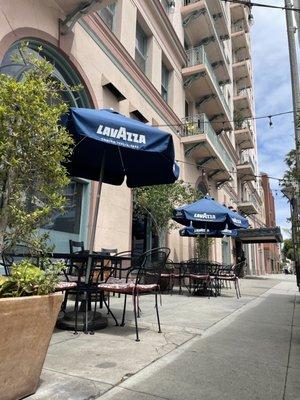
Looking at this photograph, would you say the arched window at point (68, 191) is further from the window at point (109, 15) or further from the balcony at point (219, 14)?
the balcony at point (219, 14)

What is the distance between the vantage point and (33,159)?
323 centimetres

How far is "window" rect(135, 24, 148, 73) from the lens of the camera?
49.6 ft

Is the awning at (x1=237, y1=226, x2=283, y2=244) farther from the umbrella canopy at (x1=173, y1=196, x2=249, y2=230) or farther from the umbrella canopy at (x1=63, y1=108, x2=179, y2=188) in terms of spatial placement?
the umbrella canopy at (x1=63, y1=108, x2=179, y2=188)

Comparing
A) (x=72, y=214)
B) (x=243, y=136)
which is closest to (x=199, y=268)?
(x=72, y=214)

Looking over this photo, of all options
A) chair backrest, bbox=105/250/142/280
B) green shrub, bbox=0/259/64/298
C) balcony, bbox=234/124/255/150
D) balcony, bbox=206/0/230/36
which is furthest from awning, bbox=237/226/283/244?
green shrub, bbox=0/259/64/298

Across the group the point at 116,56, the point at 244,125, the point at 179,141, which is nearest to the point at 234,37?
the point at 244,125

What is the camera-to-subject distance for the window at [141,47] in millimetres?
15125

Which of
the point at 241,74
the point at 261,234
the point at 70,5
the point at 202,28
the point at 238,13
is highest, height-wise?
the point at 238,13

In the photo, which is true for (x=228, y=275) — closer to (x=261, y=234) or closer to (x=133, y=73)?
(x=133, y=73)

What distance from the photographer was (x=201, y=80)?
20.0m

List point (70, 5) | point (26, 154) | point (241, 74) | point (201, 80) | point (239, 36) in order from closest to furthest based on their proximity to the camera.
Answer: point (26, 154)
point (70, 5)
point (201, 80)
point (239, 36)
point (241, 74)

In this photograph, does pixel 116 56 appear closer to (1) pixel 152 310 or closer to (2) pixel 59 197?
(1) pixel 152 310

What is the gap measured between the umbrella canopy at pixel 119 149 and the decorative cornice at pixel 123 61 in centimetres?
598

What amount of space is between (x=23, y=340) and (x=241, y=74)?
3755 centimetres
